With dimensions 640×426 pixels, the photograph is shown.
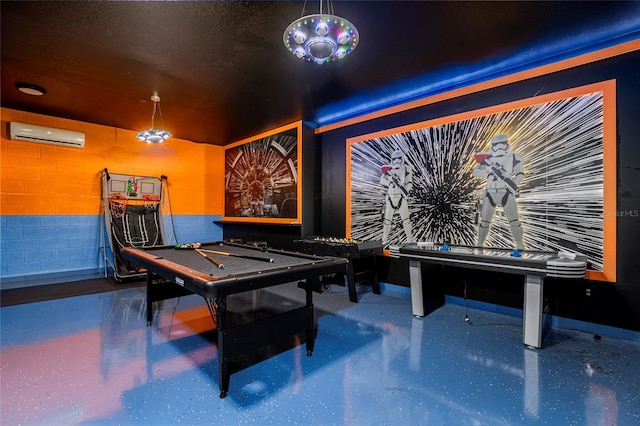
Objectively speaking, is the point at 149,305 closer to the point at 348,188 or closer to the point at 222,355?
the point at 222,355

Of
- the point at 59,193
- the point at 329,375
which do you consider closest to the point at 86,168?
the point at 59,193

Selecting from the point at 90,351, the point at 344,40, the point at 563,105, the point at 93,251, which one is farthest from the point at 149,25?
the point at 93,251

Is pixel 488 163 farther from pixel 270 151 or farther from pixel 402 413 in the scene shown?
pixel 270 151

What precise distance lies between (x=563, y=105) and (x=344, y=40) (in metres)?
2.77

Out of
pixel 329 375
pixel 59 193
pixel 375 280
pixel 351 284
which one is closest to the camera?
pixel 329 375

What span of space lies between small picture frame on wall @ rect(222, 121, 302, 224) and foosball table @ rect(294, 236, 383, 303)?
0.94 metres

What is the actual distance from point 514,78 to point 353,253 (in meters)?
2.87

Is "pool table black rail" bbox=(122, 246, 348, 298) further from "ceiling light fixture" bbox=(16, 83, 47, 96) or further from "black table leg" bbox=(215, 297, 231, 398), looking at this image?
"ceiling light fixture" bbox=(16, 83, 47, 96)

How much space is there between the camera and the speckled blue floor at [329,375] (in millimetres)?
1808

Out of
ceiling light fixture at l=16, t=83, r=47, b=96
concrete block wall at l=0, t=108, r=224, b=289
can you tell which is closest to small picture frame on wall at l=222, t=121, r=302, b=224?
concrete block wall at l=0, t=108, r=224, b=289

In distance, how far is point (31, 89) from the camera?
413 cm

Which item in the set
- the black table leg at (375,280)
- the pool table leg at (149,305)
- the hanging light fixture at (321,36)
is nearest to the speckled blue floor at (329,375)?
the pool table leg at (149,305)

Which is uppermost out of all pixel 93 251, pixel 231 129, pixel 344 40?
pixel 231 129

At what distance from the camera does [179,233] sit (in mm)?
6828
